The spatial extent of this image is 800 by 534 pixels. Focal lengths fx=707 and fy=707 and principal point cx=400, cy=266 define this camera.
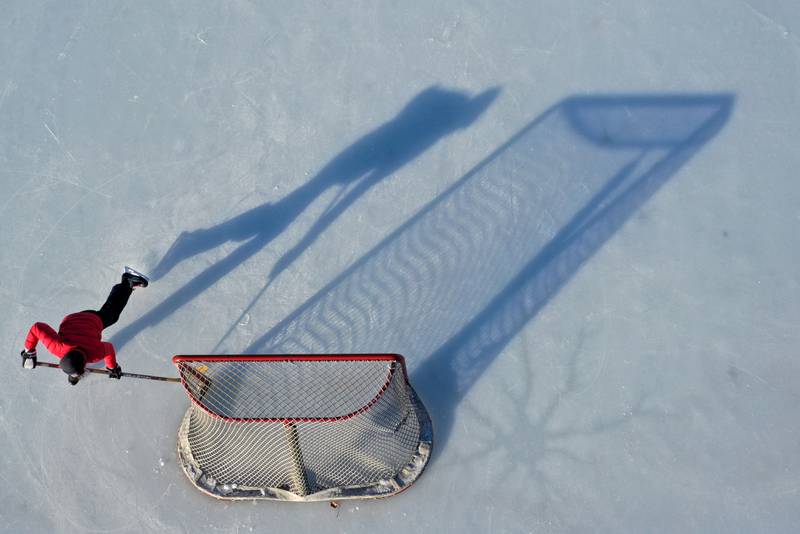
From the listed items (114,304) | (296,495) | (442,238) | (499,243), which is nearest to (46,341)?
(114,304)

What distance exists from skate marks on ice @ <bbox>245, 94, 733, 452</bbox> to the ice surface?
0.06ft

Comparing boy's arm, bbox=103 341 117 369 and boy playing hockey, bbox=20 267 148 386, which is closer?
boy playing hockey, bbox=20 267 148 386

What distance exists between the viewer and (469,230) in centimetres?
479

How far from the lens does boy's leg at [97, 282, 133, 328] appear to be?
4305mm

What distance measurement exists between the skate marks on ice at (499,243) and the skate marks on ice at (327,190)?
1.26 ft

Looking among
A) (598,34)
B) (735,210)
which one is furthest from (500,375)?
(598,34)

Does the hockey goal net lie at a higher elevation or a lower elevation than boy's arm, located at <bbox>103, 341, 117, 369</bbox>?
lower

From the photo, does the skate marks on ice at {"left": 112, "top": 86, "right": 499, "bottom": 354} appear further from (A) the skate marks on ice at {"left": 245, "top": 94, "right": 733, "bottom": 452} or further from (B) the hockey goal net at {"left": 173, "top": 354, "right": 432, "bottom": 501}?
(B) the hockey goal net at {"left": 173, "top": 354, "right": 432, "bottom": 501}

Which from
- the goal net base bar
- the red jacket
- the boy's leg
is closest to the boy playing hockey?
the red jacket

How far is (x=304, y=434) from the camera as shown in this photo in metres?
4.03

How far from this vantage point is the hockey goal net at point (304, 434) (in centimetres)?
409

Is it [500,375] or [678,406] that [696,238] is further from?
[500,375]

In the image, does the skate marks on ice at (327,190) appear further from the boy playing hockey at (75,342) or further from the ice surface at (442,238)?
the boy playing hockey at (75,342)

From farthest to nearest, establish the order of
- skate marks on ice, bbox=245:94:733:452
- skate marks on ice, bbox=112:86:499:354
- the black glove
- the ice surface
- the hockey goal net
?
skate marks on ice, bbox=112:86:499:354 → skate marks on ice, bbox=245:94:733:452 → the ice surface → the hockey goal net → the black glove
